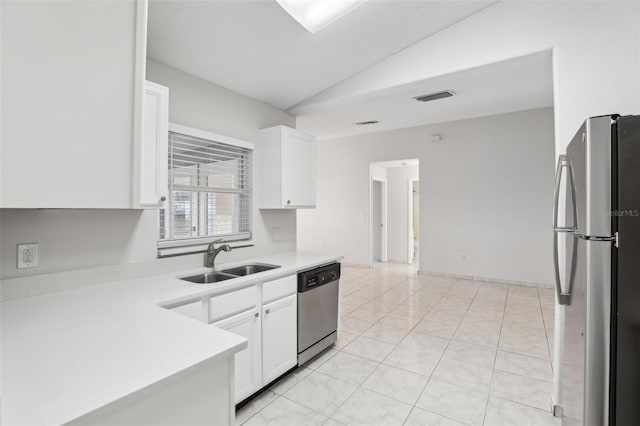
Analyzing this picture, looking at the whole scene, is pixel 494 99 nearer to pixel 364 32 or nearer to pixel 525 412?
pixel 364 32

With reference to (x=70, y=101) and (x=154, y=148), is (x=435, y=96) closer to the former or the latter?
(x=154, y=148)

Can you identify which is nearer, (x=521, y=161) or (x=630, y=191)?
(x=630, y=191)

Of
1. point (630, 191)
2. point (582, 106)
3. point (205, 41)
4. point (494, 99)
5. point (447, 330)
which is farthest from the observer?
point (494, 99)

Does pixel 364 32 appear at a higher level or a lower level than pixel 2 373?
higher

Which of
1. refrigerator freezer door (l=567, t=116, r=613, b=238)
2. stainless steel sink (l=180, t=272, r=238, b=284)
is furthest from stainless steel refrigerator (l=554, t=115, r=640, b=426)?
stainless steel sink (l=180, t=272, r=238, b=284)

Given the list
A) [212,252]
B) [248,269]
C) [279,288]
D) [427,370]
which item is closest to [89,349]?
[279,288]

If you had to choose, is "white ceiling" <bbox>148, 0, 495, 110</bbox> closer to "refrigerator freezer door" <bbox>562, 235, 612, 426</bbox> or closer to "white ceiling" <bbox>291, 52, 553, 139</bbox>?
"white ceiling" <bbox>291, 52, 553, 139</bbox>

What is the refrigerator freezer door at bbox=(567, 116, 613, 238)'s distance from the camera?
120cm

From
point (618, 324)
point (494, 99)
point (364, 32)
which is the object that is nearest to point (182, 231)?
point (364, 32)

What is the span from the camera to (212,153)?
2.87 metres

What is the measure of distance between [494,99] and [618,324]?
404 cm

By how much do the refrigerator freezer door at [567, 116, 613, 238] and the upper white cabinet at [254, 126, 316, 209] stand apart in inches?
92.9

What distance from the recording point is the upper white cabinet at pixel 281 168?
124 inches

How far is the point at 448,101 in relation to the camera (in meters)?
4.44
